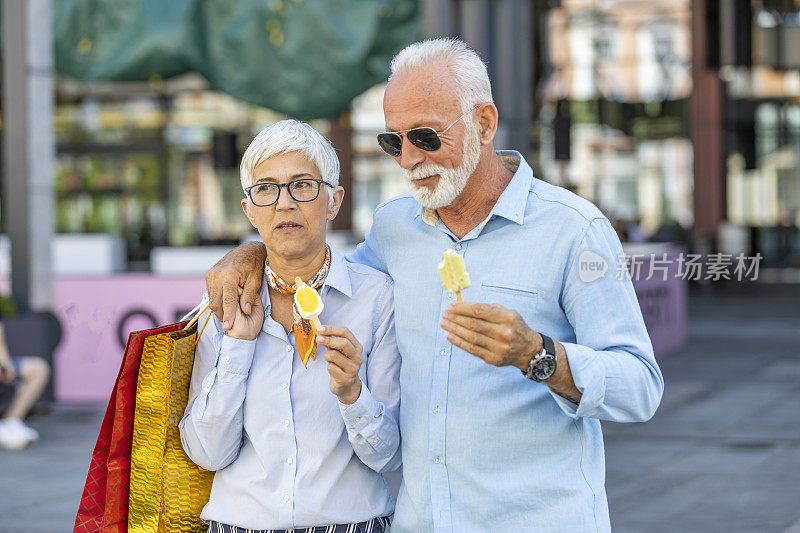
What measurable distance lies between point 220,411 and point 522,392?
2.29ft

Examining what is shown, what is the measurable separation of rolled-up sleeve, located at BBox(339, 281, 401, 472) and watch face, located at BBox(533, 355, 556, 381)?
0.46 meters

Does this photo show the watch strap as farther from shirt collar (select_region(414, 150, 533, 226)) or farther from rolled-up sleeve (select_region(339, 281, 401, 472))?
rolled-up sleeve (select_region(339, 281, 401, 472))

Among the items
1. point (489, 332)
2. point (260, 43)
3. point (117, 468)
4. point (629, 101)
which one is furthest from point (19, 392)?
point (629, 101)

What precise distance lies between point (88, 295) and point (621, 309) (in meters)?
8.51

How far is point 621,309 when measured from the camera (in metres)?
2.44

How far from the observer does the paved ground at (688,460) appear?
6152 mm

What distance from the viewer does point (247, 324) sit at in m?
2.67

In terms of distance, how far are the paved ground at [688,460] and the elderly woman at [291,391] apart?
3.53 metres

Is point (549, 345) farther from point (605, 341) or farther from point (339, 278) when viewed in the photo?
point (339, 278)

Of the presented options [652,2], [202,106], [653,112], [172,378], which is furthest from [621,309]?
[652,2]

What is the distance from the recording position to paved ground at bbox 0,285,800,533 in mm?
6152

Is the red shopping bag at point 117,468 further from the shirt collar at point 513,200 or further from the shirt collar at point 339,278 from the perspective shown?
the shirt collar at point 513,200

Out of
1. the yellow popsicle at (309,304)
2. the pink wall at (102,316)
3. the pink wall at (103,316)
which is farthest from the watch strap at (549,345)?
the pink wall at (102,316)

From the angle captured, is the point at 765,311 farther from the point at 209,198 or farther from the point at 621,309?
the point at 621,309
